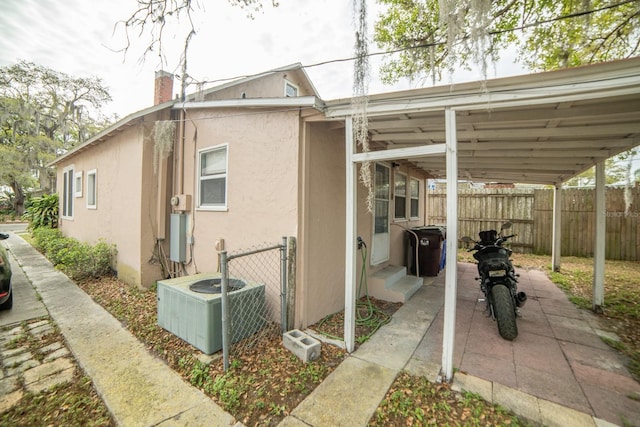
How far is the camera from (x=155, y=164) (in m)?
5.17

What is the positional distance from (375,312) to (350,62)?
11.2 ft

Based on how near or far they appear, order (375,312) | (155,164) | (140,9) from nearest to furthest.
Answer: (140,9) < (375,312) < (155,164)

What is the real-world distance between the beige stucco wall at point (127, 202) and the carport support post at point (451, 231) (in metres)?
5.15

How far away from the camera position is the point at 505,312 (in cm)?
335

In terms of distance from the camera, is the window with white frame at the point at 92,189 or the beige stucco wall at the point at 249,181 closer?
the beige stucco wall at the point at 249,181

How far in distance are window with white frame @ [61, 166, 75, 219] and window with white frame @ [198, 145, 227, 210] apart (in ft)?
23.0

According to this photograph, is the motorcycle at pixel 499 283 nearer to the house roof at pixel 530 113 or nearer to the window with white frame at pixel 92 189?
the house roof at pixel 530 113

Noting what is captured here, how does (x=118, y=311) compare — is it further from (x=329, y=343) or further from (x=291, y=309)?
(x=329, y=343)

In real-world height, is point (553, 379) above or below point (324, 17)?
below

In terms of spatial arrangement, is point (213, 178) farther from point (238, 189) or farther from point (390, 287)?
point (390, 287)

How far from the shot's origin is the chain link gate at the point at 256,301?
3105mm

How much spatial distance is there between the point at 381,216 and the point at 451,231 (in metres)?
2.91

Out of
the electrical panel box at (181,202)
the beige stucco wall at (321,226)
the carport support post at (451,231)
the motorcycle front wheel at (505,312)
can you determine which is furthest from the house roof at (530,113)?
the electrical panel box at (181,202)

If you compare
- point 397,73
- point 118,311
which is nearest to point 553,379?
point 118,311
